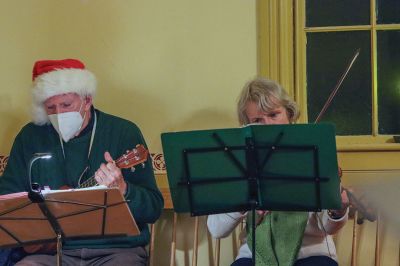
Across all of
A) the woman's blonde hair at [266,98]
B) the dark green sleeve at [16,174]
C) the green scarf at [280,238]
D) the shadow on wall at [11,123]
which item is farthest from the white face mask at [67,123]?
the green scarf at [280,238]

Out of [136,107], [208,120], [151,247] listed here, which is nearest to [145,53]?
[136,107]

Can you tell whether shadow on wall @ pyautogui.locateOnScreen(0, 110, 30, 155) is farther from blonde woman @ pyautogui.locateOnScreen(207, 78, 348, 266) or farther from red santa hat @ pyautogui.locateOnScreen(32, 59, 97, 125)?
A: blonde woman @ pyautogui.locateOnScreen(207, 78, 348, 266)

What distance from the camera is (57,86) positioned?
254 cm

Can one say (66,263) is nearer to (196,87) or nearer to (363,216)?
(196,87)

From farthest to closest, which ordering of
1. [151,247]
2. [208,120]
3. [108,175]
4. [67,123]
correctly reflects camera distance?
[208,120]
[151,247]
[67,123]
[108,175]

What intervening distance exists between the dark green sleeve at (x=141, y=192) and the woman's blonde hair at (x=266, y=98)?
0.41 meters

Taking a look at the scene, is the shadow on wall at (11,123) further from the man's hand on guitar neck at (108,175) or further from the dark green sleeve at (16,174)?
the man's hand on guitar neck at (108,175)

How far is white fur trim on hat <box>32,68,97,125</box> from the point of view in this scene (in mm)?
2531

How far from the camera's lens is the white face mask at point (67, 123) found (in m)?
2.46

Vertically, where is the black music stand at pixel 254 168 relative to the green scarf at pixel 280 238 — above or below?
above

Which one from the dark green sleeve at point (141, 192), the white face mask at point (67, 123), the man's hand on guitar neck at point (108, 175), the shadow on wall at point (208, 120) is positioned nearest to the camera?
the man's hand on guitar neck at point (108, 175)

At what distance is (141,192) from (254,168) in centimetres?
57

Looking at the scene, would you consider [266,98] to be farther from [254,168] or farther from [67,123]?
[67,123]

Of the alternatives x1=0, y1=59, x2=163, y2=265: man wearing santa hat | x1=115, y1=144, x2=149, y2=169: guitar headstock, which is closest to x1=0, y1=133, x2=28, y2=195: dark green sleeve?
x1=0, y1=59, x2=163, y2=265: man wearing santa hat
